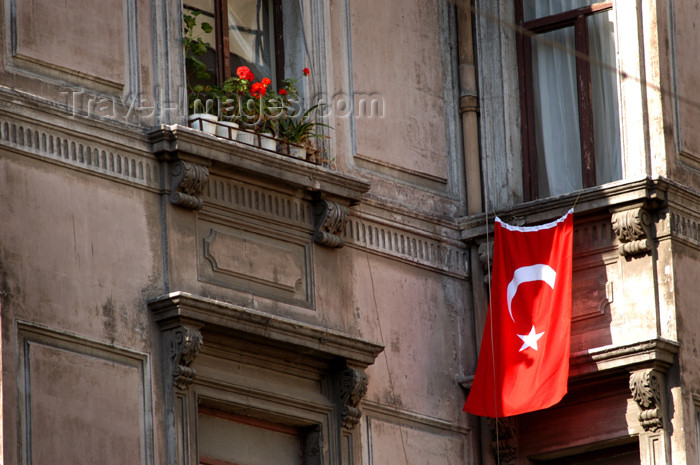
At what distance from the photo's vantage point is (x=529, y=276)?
17219mm

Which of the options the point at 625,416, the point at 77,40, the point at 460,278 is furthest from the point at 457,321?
the point at 77,40

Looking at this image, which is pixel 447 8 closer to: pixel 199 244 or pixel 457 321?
pixel 457 321

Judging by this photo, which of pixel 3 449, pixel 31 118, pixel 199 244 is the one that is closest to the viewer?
pixel 3 449

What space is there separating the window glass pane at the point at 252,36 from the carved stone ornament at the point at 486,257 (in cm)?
232

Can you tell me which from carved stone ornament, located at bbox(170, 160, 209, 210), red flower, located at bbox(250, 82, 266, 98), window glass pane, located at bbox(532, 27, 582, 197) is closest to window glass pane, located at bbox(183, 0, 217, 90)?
red flower, located at bbox(250, 82, 266, 98)

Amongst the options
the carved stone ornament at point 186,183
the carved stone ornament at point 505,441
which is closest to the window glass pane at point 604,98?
the carved stone ornament at point 505,441

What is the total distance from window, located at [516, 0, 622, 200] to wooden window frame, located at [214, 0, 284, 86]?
233 centimetres

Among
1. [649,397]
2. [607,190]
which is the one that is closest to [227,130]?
[607,190]

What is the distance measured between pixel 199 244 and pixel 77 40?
1767mm

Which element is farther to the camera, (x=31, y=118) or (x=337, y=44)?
(x=337, y=44)

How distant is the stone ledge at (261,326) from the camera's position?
15055 mm

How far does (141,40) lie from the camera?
51.5 feet

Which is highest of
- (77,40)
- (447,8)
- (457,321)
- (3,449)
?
(447,8)

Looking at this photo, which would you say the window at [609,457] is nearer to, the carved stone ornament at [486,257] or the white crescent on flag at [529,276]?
the white crescent on flag at [529,276]
